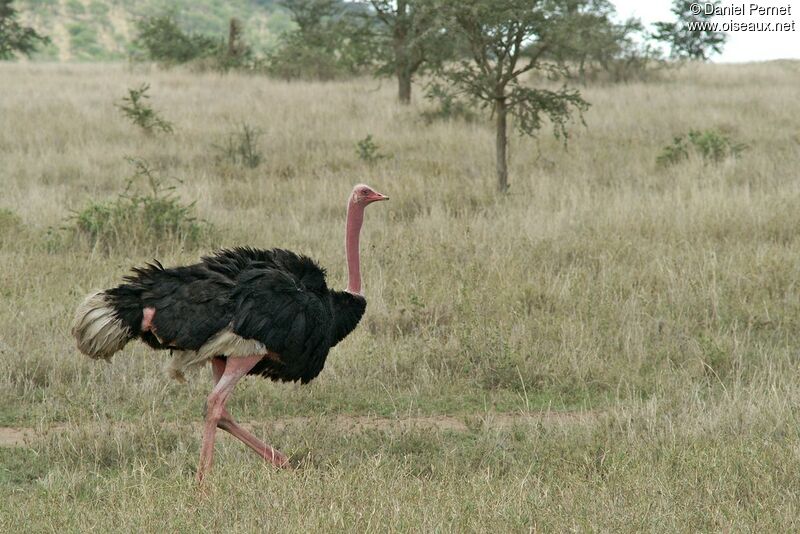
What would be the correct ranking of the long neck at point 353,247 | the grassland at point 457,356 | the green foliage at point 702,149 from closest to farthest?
1. the grassland at point 457,356
2. the long neck at point 353,247
3. the green foliage at point 702,149

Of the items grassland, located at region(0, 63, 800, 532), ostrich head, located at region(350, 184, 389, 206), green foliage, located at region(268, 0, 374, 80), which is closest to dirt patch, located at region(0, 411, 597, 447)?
→ grassland, located at region(0, 63, 800, 532)

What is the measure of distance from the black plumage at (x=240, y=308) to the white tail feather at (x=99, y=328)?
4 cm

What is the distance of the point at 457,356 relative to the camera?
21.8 feet

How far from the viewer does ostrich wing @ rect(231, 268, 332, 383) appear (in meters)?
4.74

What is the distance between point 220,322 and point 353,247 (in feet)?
3.14

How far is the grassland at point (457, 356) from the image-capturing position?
4.23 metres

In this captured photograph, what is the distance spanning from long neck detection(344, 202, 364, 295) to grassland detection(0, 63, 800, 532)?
2.48ft

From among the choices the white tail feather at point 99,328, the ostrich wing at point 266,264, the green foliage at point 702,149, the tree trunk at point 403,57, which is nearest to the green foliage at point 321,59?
the tree trunk at point 403,57

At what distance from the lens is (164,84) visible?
781 inches

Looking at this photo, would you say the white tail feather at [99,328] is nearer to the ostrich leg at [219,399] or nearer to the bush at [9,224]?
the ostrich leg at [219,399]

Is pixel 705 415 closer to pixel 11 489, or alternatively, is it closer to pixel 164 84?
pixel 11 489

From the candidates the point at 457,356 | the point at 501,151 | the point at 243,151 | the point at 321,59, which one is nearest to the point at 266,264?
the point at 457,356

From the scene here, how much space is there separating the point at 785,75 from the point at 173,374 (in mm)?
22088

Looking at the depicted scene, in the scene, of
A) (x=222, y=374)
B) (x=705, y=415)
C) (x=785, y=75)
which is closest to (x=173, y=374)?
(x=222, y=374)
